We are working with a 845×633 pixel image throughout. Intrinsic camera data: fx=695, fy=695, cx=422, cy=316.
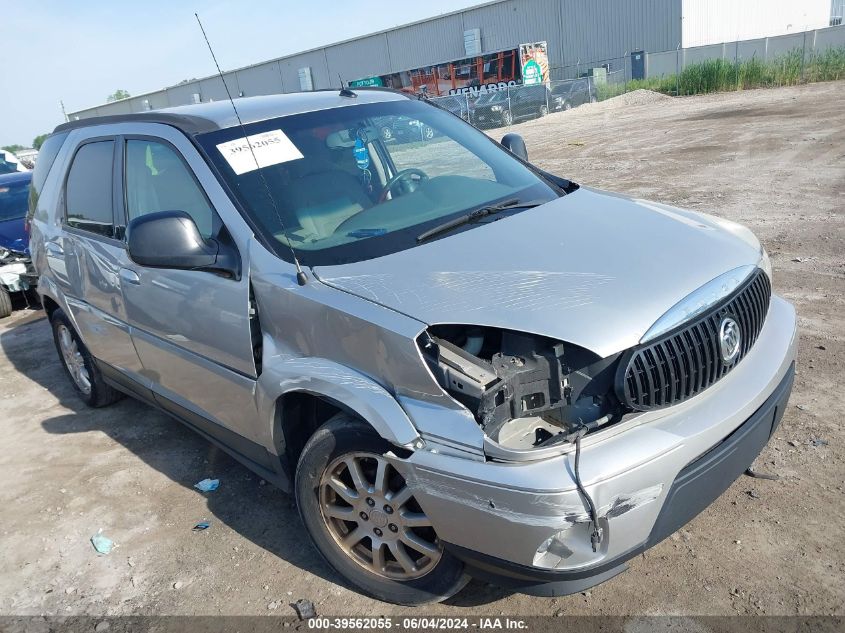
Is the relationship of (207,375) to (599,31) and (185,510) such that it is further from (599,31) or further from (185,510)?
(599,31)

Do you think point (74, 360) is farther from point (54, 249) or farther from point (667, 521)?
point (667, 521)

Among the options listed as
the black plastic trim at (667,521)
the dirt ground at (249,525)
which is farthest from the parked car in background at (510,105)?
the black plastic trim at (667,521)

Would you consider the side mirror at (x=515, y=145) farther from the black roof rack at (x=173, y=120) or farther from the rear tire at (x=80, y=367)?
A: the rear tire at (x=80, y=367)

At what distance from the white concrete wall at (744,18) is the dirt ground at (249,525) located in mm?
38249

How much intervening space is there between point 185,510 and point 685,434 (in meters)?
2.70

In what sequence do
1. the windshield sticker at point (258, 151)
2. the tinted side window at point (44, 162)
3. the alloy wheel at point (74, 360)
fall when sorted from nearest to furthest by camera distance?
the windshield sticker at point (258, 151), the tinted side window at point (44, 162), the alloy wheel at point (74, 360)

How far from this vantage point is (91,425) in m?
4.98

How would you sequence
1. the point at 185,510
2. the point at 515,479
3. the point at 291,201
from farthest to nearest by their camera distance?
the point at 185,510 < the point at 291,201 < the point at 515,479

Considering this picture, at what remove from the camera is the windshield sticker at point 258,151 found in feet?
10.5

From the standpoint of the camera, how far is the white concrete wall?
39719mm

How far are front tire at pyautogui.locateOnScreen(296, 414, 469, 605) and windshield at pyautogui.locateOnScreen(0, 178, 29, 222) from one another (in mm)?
8241

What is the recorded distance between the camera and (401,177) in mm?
3576

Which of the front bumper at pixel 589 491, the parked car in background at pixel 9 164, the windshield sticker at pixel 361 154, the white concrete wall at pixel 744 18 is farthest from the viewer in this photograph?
the white concrete wall at pixel 744 18

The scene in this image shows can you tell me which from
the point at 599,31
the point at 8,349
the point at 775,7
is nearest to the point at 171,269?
the point at 8,349
